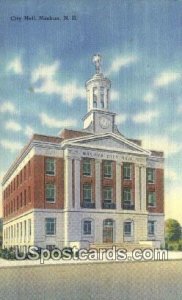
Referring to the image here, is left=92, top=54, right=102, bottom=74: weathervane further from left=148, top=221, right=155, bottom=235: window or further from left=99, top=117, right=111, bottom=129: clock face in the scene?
left=148, top=221, right=155, bottom=235: window

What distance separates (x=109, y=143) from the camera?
8.22m

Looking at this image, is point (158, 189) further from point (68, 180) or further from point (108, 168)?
point (68, 180)

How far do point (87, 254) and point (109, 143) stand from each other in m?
1.83

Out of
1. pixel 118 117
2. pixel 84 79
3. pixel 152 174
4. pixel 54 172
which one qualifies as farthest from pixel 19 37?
pixel 152 174

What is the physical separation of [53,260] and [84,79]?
8.47ft

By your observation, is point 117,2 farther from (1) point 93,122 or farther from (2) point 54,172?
(2) point 54,172

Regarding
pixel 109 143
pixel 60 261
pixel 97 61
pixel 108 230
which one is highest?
pixel 97 61

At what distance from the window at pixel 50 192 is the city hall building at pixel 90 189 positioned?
0.05ft

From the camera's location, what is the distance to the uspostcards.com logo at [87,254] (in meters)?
7.20

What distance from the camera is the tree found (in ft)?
25.6

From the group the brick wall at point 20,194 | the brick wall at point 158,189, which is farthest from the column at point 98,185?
the brick wall at point 20,194

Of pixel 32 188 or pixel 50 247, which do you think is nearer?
pixel 50 247

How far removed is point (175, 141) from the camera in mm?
7480

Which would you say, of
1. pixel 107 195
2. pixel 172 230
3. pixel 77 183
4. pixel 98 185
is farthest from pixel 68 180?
pixel 172 230
